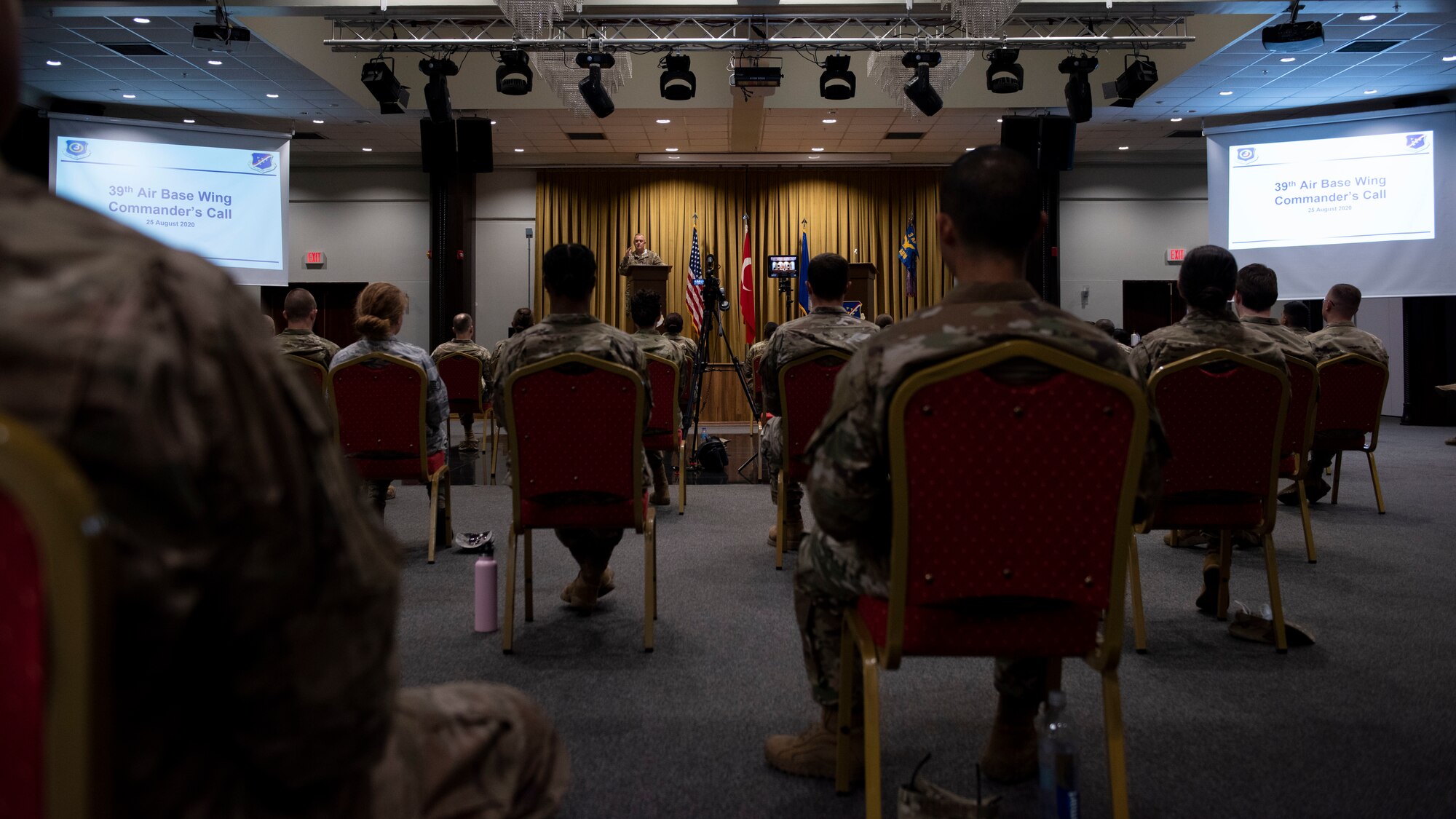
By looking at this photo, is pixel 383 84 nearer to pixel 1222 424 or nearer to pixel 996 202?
pixel 1222 424

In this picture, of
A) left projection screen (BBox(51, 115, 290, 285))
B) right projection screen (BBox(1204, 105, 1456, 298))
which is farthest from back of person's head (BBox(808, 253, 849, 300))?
right projection screen (BBox(1204, 105, 1456, 298))

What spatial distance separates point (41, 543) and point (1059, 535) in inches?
51.6

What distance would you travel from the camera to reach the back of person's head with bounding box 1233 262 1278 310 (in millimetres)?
3910

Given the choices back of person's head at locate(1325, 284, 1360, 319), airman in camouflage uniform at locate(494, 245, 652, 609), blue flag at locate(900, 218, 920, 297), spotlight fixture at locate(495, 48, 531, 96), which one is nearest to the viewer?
airman in camouflage uniform at locate(494, 245, 652, 609)

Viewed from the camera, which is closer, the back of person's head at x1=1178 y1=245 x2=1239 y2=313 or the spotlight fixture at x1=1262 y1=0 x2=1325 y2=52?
the back of person's head at x1=1178 y1=245 x2=1239 y2=313

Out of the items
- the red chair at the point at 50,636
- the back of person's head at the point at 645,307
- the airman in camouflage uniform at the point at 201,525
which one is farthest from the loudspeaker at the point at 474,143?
the red chair at the point at 50,636

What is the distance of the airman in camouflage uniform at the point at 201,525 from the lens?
20.3 inches

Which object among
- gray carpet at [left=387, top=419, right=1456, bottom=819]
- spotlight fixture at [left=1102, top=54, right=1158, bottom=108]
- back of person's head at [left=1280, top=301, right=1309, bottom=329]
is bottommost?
gray carpet at [left=387, top=419, right=1456, bottom=819]

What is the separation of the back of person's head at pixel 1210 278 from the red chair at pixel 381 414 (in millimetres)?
2838

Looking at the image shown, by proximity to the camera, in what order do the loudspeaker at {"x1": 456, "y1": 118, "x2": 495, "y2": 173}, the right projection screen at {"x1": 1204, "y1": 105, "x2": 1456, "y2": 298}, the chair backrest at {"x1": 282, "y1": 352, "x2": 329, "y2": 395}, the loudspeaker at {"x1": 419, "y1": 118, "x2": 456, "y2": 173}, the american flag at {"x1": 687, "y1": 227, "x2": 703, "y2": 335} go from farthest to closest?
the loudspeaker at {"x1": 456, "y1": 118, "x2": 495, "y2": 173} → the loudspeaker at {"x1": 419, "y1": 118, "x2": 456, "y2": 173} → the right projection screen at {"x1": 1204, "y1": 105, "x2": 1456, "y2": 298} → the american flag at {"x1": 687, "y1": 227, "x2": 703, "y2": 335} → the chair backrest at {"x1": 282, "y1": 352, "x2": 329, "y2": 395}

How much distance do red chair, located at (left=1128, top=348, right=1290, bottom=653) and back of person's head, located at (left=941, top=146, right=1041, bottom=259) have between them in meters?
1.10

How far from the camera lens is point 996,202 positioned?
5.15 ft

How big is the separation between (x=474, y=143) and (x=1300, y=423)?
8.53m

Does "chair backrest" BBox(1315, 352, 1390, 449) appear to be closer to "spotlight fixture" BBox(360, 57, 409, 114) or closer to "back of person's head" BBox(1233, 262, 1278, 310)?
"back of person's head" BBox(1233, 262, 1278, 310)
